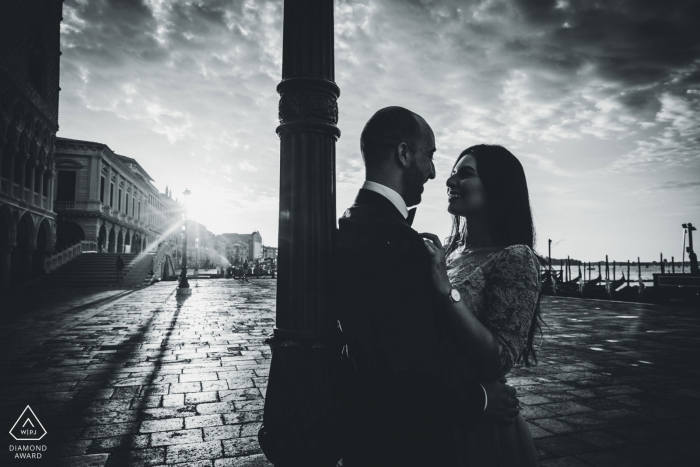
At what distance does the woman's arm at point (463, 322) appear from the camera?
4.31 ft

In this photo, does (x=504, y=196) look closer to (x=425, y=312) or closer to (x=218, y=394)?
(x=425, y=312)

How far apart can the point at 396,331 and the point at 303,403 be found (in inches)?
23.3

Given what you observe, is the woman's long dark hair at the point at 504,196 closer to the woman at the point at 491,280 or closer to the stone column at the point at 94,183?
the woman at the point at 491,280

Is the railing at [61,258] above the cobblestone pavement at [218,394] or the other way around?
above

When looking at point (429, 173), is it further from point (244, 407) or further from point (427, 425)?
point (244, 407)

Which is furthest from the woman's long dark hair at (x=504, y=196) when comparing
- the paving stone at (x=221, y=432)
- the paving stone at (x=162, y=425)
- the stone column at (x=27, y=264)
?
the stone column at (x=27, y=264)

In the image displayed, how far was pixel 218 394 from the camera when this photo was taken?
4.73 m

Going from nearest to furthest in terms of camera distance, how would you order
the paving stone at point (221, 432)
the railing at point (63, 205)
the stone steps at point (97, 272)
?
the paving stone at point (221, 432) < the stone steps at point (97, 272) < the railing at point (63, 205)

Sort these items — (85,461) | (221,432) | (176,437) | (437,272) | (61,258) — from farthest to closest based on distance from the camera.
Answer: (61,258), (221,432), (176,437), (85,461), (437,272)

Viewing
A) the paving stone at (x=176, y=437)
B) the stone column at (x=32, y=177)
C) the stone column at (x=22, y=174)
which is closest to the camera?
the paving stone at (x=176, y=437)

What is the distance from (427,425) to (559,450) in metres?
2.73

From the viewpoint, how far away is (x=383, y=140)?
149cm

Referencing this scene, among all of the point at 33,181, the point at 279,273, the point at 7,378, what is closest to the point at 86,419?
the point at 7,378

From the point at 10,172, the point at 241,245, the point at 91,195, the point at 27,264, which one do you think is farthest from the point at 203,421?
the point at 241,245
